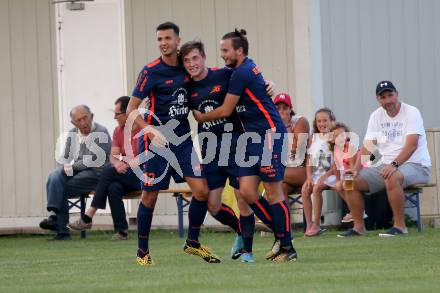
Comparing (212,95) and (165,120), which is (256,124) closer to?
(212,95)

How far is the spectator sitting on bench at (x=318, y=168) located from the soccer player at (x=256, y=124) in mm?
3998

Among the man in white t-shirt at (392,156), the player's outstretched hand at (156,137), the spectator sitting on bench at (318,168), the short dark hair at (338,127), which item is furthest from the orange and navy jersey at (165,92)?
the short dark hair at (338,127)

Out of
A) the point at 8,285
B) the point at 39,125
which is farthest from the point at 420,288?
the point at 39,125

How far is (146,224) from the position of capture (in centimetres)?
966

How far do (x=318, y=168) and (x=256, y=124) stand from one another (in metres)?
4.45

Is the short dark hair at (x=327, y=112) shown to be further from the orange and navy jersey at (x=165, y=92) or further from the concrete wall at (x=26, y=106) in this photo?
the orange and navy jersey at (x=165, y=92)

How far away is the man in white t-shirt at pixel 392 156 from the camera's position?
13039 mm

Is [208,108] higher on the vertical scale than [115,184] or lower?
higher

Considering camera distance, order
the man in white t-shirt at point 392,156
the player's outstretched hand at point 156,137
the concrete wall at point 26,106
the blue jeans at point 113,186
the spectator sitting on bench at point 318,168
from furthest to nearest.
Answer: the concrete wall at point 26,106, the blue jeans at point 113,186, the spectator sitting on bench at point 318,168, the man in white t-shirt at point 392,156, the player's outstretched hand at point 156,137

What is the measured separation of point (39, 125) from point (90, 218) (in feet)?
7.22

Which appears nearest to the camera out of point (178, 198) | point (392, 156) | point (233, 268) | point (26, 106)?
point (233, 268)

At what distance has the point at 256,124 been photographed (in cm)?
947

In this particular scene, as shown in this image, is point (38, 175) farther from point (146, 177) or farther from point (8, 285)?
point (8, 285)

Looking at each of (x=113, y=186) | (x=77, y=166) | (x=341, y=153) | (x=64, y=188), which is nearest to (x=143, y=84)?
(x=341, y=153)
